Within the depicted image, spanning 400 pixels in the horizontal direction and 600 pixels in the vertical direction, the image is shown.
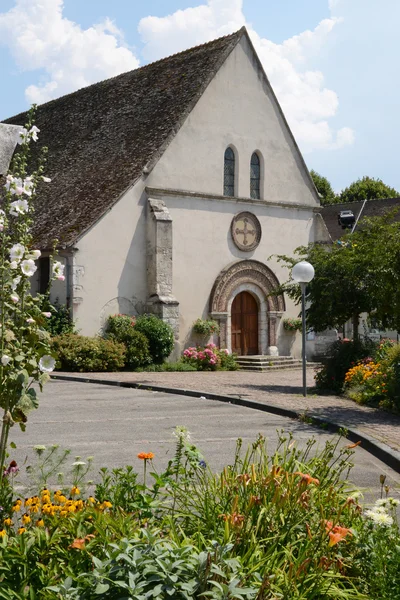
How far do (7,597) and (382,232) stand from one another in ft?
48.9

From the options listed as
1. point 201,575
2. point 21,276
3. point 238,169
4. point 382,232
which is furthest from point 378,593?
point 238,169

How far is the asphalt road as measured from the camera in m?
8.93

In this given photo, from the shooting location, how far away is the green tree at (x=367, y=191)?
Answer: 181ft

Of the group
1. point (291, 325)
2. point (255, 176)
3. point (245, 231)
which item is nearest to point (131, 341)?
point (245, 231)

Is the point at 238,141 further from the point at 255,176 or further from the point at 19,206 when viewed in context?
the point at 19,206

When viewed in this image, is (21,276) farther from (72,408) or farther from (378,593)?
(72,408)

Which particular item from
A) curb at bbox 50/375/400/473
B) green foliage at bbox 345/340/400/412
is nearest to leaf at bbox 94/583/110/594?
curb at bbox 50/375/400/473

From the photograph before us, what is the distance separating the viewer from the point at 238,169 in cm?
2822

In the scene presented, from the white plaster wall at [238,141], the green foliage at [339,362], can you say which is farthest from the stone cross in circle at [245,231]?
the green foliage at [339,362]

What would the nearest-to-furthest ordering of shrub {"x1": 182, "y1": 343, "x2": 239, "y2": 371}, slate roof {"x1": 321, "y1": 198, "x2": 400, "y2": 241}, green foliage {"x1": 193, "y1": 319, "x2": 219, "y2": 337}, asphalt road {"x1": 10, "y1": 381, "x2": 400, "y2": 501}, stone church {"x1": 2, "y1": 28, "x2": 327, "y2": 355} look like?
1. asphalt road {"x1": 10, "y1": 381, "x2": 400, "y2": 501}
2. stone church {"x1": 2, "y1": 28, "x2": 327, "y2": 355}
3. shrub {"x1": 182, "y1": 343, "x2": 239, "y2": 371}
4. green foliage {"x1": 193, "y1": 319, "x2": 219, "y2": 337}
5. slate roof {"x1": 321, "y1": 198, "x2": 400, "y2": 241}

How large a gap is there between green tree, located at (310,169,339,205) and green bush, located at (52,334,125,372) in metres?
35.3

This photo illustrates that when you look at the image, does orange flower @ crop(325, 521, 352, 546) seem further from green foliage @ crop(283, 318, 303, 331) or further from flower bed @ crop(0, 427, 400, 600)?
green foliage @ crop(283, 318, 303, 331)

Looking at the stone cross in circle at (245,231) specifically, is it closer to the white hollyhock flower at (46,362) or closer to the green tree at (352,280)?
the green tree at (352,280)

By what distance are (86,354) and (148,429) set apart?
37.0ft
